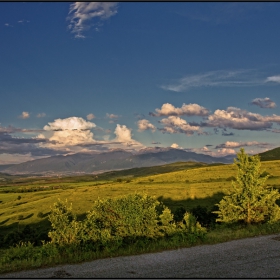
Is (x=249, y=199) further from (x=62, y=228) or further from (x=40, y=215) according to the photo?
(x=40, y=215)

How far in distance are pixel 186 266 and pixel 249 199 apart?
41.9 feet

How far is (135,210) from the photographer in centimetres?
2120

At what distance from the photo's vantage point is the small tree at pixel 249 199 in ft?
81.4

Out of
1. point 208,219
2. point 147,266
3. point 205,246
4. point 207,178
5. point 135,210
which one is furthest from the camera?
point 207,178

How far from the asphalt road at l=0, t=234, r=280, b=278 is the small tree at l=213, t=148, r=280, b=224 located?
7.94 meters

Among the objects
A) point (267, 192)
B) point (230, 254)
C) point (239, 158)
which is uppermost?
point (239, 158)

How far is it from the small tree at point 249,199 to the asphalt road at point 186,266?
794 cm

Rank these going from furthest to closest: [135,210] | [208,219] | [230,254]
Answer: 1. [208,219]
2. [135,210]
3. [230,254]

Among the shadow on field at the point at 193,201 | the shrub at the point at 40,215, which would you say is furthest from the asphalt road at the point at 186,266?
the shrub at the point at 40,215

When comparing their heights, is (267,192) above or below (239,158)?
below

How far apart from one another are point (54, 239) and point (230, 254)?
33.0ft

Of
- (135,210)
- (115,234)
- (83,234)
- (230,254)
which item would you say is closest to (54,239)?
(83,234)

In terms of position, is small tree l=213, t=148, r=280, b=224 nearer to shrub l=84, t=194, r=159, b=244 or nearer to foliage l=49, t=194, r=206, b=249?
foliage l=49, t=194, r=206, b=249

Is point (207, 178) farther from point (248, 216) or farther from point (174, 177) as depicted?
point (248, 216)
